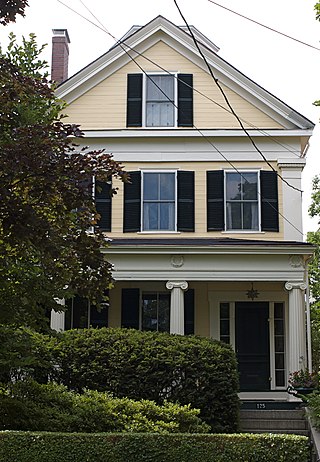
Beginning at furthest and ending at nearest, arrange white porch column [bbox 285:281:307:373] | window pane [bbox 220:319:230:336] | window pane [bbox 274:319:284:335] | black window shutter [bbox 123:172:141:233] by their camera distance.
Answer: window pane [bbox 274:319:284:335]
window pane [bbox 220:319:230:336]
black window shutter [bbox 123:172:141:233]
white porch column [bbox 285:281:307:373]

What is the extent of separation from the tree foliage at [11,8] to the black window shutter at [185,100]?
425 inches

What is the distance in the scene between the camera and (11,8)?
7820mm

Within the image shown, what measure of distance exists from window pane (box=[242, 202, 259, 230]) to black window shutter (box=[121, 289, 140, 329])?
126 inches

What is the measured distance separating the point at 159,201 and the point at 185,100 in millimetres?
2738

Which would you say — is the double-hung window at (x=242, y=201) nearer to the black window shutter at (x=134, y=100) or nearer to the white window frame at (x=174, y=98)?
the white window frame at (x=174, y=98)

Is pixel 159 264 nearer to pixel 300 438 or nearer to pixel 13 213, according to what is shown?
pixel 300 438

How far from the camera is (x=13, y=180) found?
7.76m

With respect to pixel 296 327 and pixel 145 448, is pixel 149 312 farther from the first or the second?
pixel 145 448

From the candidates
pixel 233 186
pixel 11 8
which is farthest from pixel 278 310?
pixel 11 8

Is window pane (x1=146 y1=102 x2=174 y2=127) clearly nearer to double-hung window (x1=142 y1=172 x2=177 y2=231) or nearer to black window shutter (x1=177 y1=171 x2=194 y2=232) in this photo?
double-hung window (x1=142 y1=172 x2=177 y2=231)

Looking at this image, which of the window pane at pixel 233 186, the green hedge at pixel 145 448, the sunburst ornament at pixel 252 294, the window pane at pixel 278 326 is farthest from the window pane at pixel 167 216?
the green hedge at pixel 145 448

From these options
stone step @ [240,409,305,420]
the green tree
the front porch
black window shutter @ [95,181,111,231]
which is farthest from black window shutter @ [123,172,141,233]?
the green tree

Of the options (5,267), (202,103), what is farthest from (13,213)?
(202,103)

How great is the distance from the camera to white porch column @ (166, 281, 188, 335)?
16.6 m
